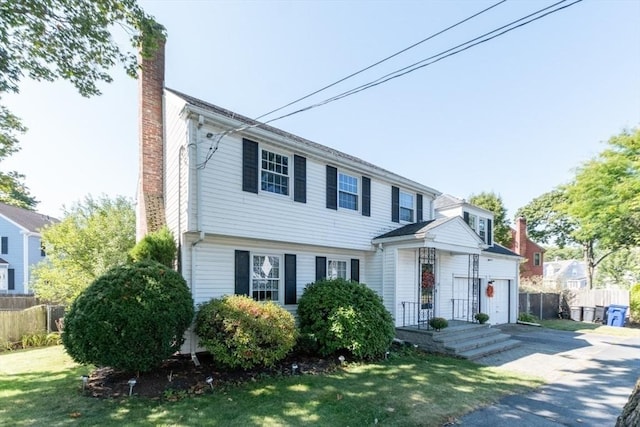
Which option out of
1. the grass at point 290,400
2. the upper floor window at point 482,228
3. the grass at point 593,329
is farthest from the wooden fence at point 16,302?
the grass at point 593,329

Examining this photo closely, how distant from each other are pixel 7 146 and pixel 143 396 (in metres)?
9.24

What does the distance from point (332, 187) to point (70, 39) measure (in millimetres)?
7571

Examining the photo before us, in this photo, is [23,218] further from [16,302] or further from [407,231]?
[407,231]

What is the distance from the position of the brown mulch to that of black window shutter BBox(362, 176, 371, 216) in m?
5.47

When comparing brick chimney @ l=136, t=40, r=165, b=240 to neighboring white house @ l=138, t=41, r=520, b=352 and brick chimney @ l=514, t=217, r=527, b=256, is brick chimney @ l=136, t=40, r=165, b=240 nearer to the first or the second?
neighboring white house @ l=138, t=41, r=520, b=352

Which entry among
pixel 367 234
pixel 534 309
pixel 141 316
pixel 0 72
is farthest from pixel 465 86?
pixel 534 309

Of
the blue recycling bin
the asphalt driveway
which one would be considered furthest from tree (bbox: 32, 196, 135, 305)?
the blue recycling bin

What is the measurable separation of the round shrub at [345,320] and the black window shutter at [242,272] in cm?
159

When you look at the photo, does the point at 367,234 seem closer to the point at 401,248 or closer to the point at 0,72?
the point at 401,248

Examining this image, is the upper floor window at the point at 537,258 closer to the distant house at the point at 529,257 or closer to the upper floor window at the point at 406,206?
the distant house at the point at 529,257

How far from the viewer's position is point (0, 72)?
751 cm

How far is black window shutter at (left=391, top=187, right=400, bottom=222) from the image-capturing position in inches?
523

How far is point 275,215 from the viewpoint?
960 centimetres

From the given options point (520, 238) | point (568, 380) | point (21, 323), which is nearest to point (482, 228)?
point (568, 380)
